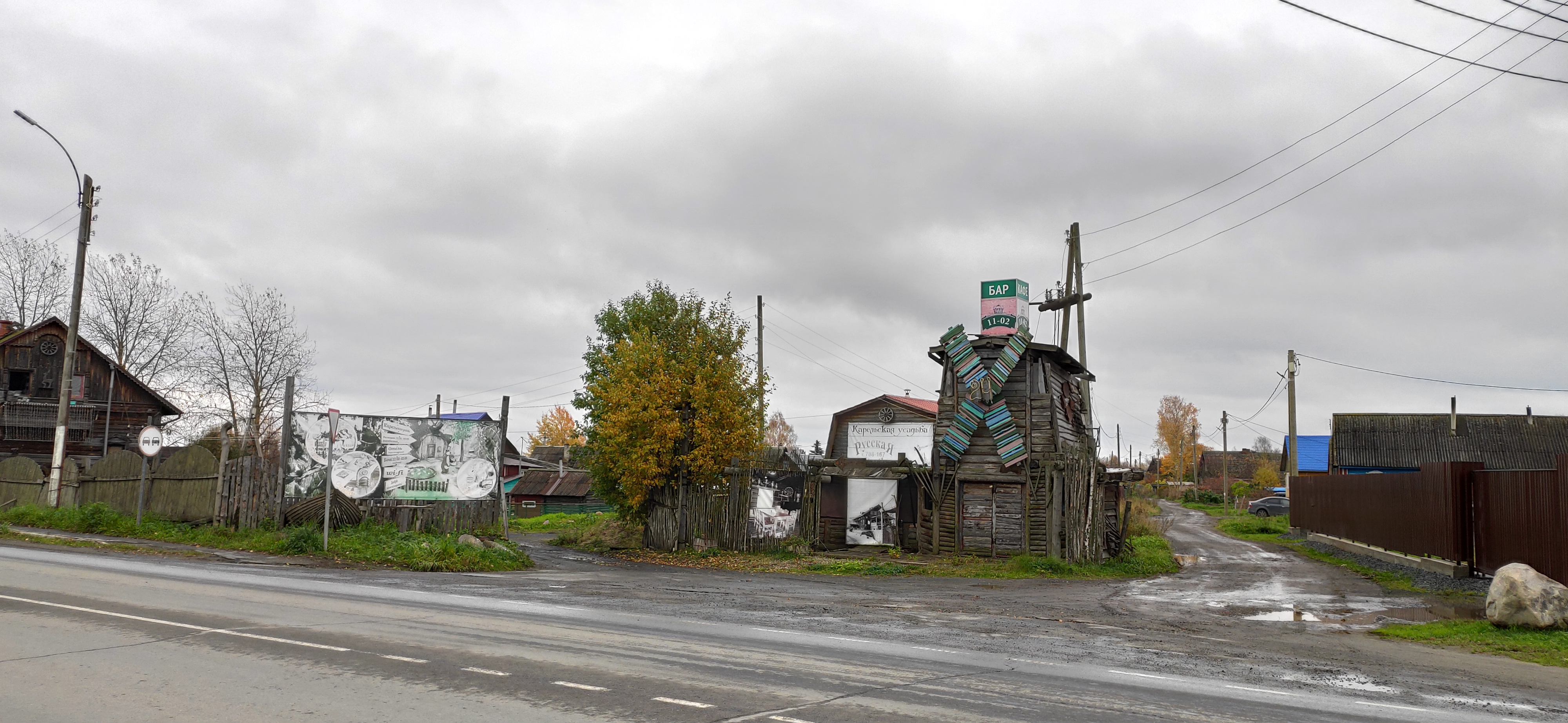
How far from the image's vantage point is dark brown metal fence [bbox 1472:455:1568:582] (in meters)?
14.7

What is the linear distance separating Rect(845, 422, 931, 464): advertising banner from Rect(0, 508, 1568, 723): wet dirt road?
108 feet

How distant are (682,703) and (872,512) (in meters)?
19.9

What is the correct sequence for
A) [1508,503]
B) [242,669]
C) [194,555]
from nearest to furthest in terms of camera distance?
[242,669] < [1508,503] < [194,555]

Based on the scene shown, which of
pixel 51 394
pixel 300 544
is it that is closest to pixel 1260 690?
pixel 300 544

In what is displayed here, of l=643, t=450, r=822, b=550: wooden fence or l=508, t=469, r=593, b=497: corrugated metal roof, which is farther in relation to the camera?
l=508, t=469, r=593, b=497: corrugated metal roof

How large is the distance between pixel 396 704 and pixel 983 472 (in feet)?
67.7

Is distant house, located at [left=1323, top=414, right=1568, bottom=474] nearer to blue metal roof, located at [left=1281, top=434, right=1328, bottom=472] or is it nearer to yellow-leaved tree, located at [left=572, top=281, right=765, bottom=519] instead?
blue metal roof, located at [left=1281, top=434, right=1328, bottom=472]

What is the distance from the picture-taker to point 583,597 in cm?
1393

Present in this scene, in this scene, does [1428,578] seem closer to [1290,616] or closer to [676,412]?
[1290,616]

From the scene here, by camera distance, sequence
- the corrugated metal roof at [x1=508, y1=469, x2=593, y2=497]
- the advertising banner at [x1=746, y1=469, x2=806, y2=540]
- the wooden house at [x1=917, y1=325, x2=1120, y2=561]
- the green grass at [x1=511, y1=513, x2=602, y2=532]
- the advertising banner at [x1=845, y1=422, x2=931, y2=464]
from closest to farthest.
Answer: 1. the wooden house at [x1=917, y1=325, x2=1120, y2=561]
2. the advertising banner at [x1=746, y1=469, x2=806, y2=540]
3. the green grass at [x1=511, y1=513, x2=602, y2=532]
4. the advertising banner at [x1=845, y1=422, x2=931, y2=464]
5. the corrugated metal roof at [x1=508, y1=469, x2=593, y2=497]

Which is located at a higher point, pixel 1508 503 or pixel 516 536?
pixel 1508 503

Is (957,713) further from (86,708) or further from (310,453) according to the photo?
(310,453)

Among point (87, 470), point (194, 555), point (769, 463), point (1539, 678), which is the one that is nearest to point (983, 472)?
point (769, 463)

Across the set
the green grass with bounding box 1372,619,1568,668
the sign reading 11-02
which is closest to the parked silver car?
the sign reading 11-02
